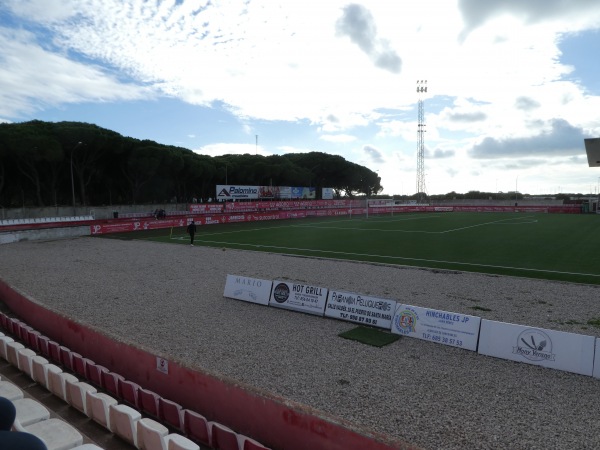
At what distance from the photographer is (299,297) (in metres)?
14.5

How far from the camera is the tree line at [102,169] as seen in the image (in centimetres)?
5338

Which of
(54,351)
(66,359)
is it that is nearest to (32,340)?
(54,351)

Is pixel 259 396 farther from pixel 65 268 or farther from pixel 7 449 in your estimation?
pixel 65 268

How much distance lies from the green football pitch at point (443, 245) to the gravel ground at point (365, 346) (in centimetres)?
334

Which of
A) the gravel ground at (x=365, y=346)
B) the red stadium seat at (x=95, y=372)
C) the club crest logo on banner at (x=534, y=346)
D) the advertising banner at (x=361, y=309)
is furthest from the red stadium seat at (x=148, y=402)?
the club crest logo on banner at (x=534, y=346)

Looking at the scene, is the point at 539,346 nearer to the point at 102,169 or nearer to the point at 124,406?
the point at 124,406

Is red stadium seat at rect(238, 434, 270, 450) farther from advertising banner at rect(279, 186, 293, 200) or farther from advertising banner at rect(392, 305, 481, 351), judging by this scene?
advertising banner at rect(279, 186, 293, 200)

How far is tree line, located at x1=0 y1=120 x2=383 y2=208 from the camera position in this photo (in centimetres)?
5338

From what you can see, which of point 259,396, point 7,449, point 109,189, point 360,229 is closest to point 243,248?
point 360,229

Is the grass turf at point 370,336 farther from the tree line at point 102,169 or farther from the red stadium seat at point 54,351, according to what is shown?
the tree line at point 102,169

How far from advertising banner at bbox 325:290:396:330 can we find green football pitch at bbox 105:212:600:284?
422 inches

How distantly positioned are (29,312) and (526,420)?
13.9m

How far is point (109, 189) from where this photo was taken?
72.2 meters

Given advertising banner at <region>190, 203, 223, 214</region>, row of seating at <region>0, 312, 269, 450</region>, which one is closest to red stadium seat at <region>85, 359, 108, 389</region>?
row of seating at <region>0, 312, 269, 450</region>
